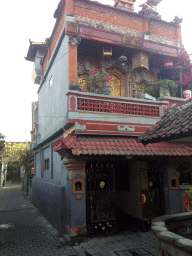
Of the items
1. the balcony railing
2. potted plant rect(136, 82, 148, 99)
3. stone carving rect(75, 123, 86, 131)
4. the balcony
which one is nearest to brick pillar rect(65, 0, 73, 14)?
the balcony

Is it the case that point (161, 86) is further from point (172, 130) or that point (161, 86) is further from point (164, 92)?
point (172, 130)

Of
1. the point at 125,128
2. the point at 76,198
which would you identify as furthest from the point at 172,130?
the point at 76,198

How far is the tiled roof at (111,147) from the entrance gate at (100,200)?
3.79 ft

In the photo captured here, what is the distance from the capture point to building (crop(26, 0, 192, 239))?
7.86 meters

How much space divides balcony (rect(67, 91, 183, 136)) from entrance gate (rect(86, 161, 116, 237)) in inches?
62.1

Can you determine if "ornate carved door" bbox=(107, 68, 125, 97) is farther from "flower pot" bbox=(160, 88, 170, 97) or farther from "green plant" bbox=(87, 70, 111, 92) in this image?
"flower pot" bbox=(160, 88, 170, 97)

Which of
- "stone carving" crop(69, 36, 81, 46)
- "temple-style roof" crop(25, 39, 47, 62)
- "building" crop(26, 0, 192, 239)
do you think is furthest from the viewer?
"temple-style roof" crop(25, 39, 47, 62)

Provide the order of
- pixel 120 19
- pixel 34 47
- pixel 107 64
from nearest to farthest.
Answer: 1. pixel 120 19
2. pixel 107 64
3. pixel 34 47

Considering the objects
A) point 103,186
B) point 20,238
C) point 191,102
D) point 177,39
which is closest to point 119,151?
point 103,186

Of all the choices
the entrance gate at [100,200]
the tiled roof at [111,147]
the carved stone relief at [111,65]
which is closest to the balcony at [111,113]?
the tiled roof at [111,147]

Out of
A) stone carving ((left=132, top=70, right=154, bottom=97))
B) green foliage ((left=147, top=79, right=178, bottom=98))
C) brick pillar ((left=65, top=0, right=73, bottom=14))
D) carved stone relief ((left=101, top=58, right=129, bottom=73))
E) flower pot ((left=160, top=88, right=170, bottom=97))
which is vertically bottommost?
flower pot ((left=160, top=88, right=170, bottom=97))

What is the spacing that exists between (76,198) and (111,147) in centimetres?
214

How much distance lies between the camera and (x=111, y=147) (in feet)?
25.5

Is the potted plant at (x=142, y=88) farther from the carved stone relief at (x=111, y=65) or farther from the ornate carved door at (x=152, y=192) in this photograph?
the ornate carved door at (x=152, y=192)
